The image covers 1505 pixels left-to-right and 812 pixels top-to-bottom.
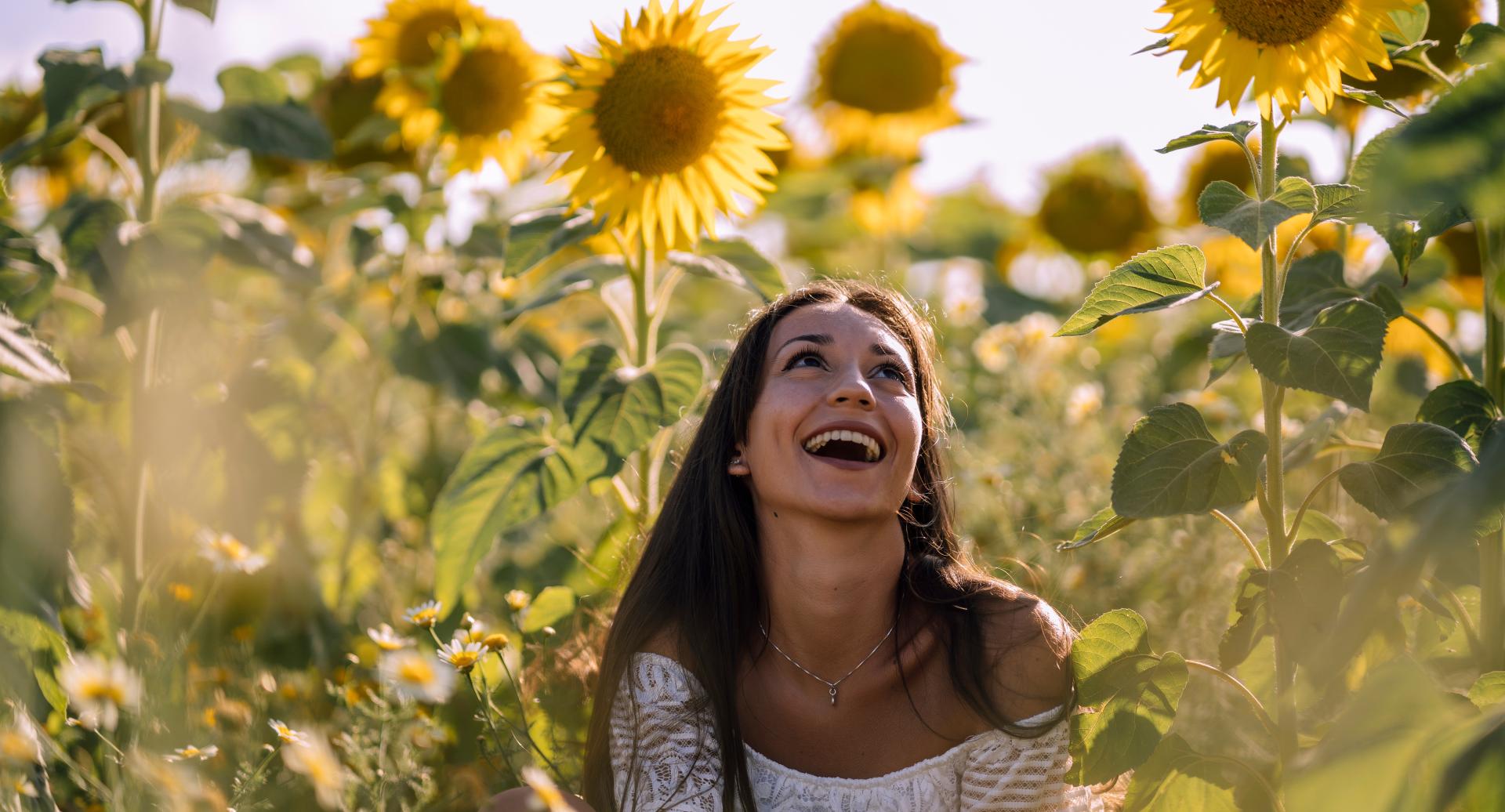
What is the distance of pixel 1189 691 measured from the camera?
236 centimetres

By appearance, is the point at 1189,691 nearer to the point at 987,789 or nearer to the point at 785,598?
the point at 987,789

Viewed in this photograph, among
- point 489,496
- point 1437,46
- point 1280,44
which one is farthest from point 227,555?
point 1437,46

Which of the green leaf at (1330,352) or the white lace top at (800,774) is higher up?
the green leaf at (1330,352)

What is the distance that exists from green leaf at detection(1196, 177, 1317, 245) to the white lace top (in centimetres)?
79

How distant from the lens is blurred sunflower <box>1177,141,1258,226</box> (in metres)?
3.62

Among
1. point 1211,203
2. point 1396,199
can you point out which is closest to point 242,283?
point 1211,203

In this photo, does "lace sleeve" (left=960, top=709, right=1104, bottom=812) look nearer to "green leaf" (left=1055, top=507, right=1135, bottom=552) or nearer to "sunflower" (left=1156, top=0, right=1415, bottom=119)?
"green leaf" (left=1055, top=507, right=1135, bottom=552)

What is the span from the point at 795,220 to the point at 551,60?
63.2 inches

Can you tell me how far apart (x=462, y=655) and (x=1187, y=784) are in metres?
0.97

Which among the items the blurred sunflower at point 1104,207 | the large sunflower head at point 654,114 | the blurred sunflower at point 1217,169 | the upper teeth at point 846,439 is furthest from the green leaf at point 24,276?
the blurred sunflower at point 1104,207

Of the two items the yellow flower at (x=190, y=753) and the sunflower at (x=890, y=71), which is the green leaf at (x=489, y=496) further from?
the sunflower at (x=890, y=71)

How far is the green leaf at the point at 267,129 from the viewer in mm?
2443

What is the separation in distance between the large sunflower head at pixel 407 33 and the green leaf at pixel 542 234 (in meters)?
0.92

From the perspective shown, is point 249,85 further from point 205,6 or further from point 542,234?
point 542,234
